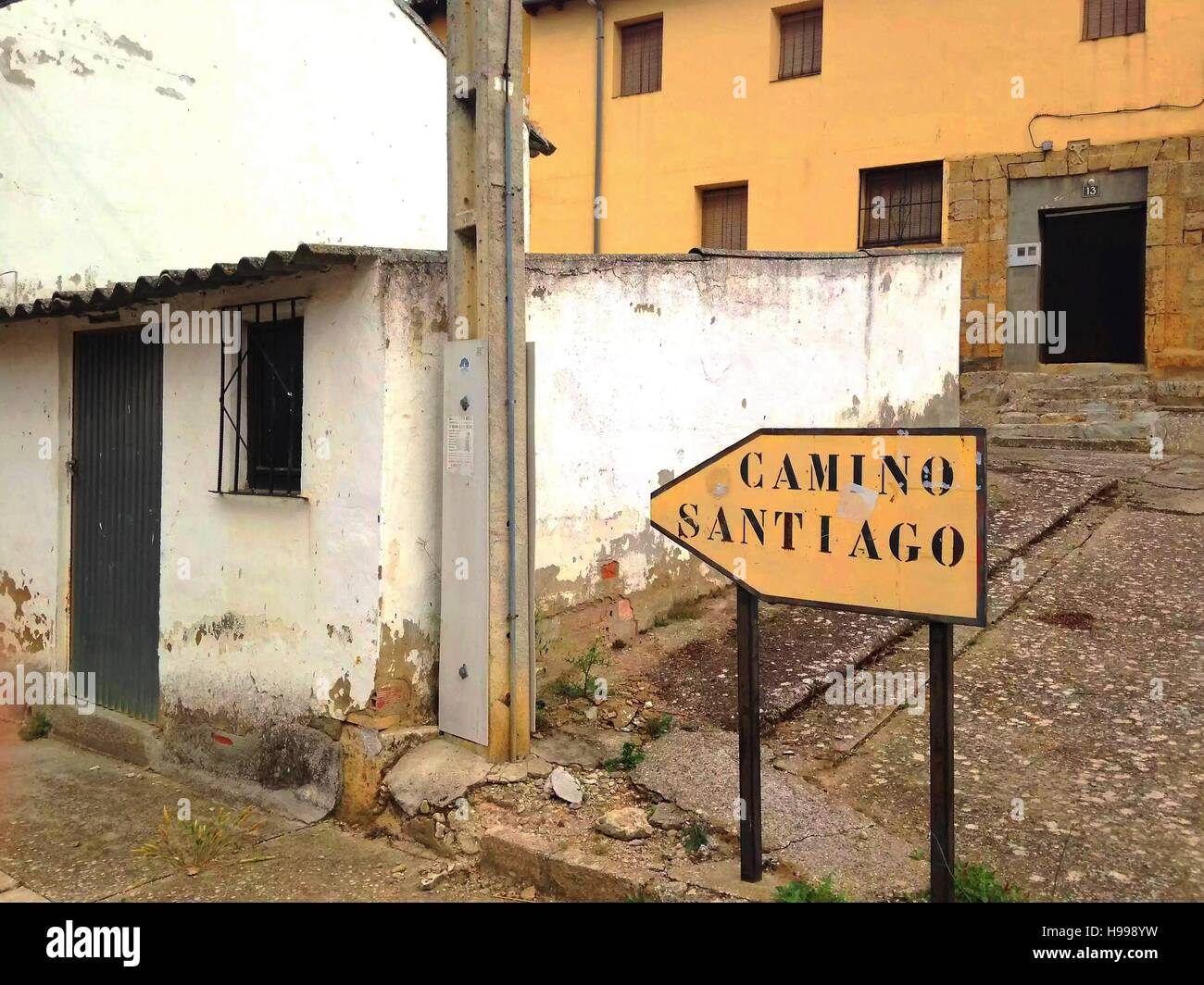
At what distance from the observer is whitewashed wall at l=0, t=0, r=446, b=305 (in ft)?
27.0

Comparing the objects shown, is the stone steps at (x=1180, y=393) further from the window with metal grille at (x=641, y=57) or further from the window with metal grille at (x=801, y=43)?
the window with metal grille at (x=641, y=57)

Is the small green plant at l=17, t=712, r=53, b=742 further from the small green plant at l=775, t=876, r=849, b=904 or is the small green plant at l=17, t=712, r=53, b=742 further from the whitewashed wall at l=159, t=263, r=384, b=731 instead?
the small green plant at l=775, t=876, r=849, b=904

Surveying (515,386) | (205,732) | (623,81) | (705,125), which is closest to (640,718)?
(515,386)

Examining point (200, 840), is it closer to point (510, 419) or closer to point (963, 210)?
point (510, 419)

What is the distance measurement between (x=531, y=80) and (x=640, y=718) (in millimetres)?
13890

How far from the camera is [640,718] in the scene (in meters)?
5.07

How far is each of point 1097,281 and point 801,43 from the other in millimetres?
5235

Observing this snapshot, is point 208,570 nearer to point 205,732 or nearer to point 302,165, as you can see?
point 205,732

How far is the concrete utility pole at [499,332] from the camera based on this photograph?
4504 millimetres

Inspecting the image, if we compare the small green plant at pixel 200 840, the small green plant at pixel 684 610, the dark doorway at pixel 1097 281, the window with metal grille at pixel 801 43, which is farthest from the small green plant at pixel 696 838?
the window with metal grille at pixel 801 43

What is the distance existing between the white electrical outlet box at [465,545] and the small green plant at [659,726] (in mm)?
850

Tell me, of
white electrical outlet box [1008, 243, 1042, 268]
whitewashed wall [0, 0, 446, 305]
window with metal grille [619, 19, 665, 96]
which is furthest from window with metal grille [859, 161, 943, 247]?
whitewashed wall [0, 0, 446, 305]

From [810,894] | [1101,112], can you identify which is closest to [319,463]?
[810,894]

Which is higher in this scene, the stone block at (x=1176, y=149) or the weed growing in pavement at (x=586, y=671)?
the stone block at (x=1176, y=149)
